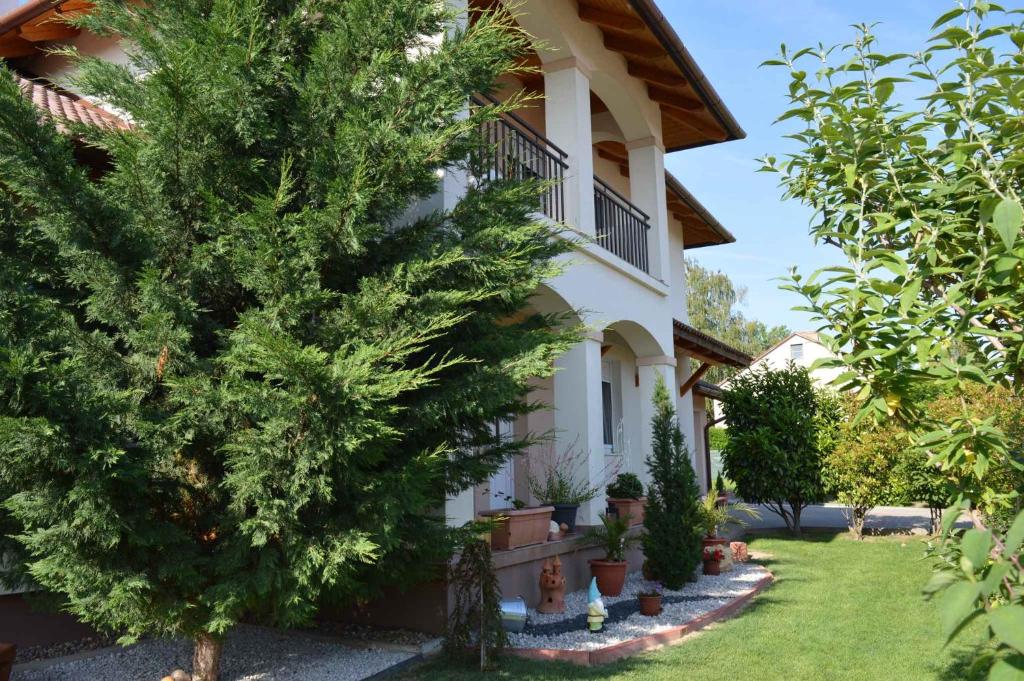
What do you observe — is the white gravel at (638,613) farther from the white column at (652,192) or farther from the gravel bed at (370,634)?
the white column at (652,192)

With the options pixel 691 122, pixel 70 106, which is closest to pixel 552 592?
pixel 70 106

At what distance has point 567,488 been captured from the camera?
384 inches

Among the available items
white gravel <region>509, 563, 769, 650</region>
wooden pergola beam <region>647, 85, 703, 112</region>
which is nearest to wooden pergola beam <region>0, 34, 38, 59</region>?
white gravel <region>509, 563, 769, 650</region>

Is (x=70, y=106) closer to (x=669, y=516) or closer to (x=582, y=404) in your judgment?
(x=582, y=404)

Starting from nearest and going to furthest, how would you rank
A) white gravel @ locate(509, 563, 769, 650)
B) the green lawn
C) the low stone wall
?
1. the green lawn
2. white gravel @ locate(509, 563, 769, 650)
3. the low stone wall

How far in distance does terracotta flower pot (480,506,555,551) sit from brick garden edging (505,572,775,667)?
152cm

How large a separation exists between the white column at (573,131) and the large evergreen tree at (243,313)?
185 inches

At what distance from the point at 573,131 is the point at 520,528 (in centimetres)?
529

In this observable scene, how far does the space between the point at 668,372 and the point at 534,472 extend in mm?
3280

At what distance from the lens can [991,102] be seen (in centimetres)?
304

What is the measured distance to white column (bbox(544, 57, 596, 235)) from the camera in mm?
10211

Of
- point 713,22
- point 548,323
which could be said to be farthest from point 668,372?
point 548,323

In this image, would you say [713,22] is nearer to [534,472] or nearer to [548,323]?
[548,323]

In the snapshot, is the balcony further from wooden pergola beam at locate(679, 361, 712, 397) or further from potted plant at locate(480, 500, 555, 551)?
wooden pergola beam at locate(679, 361, 712, 397)
